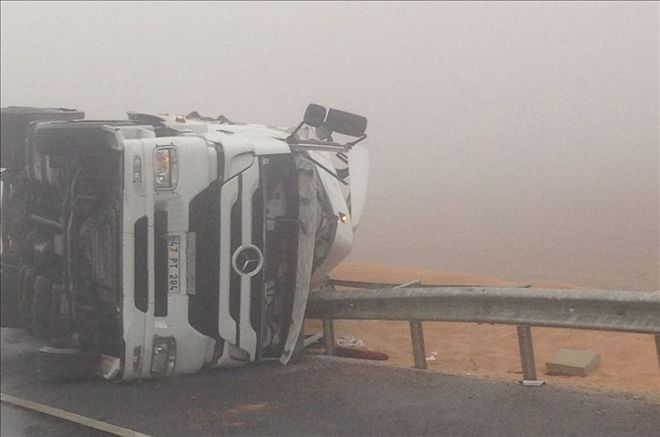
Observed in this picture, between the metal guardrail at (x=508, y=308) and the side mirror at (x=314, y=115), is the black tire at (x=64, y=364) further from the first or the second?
the side mirror at (x=314, y=115)

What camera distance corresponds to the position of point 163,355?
5.73m

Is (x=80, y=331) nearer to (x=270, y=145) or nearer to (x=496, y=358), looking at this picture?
(x=270, y=145)

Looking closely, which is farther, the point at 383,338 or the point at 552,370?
the point at 383,338

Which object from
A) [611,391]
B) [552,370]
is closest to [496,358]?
[552,370]

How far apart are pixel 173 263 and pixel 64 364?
3.77 ft

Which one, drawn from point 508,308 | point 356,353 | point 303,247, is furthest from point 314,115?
point 508,308

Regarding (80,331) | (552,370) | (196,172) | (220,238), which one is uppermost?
(196,172)

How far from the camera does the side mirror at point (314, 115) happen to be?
7426mm

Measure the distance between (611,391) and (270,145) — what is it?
2.80 m

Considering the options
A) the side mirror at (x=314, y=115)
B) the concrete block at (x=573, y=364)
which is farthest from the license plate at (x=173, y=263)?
the concrete block at (x=573, y=364)

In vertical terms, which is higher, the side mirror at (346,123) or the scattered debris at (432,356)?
the side mirror at (346,123)

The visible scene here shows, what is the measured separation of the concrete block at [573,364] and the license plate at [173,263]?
3016 millimetres

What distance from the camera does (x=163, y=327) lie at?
225 inches

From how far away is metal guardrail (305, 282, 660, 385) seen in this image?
4.82m
